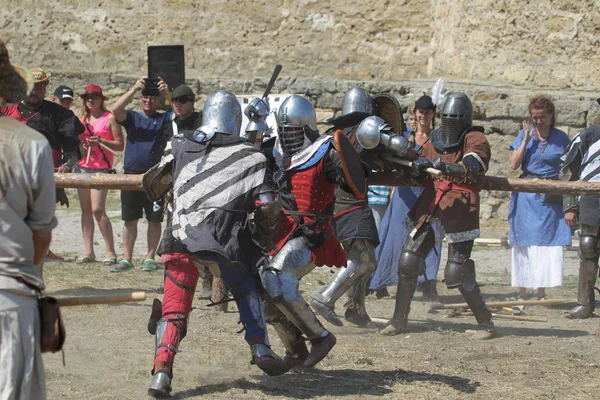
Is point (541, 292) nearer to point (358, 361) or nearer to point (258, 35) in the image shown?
point (358, 361)

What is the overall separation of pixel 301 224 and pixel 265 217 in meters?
0.50

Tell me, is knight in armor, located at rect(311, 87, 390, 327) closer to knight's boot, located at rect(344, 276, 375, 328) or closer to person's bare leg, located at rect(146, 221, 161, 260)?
knight's boot, located at rect(344, 276, 375, 328)

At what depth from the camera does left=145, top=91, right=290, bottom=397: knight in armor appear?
5.32 m

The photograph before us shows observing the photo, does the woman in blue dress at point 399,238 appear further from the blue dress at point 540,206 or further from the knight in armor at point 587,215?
the knight in armor at point 587,215

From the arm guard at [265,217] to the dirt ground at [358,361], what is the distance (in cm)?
82

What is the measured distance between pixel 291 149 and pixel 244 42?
11.3 m

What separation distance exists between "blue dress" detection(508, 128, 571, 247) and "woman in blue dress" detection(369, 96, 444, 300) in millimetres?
708

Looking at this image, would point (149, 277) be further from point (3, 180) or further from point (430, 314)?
point (3, 180)

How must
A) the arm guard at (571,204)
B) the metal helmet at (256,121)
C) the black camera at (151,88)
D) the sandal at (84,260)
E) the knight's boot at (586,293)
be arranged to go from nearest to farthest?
the metal helmet at (256,121) < the knight's boot at (586,293) < the arm guard at (571,204) < the black camera at (151,88) < the sandal at (84,260)

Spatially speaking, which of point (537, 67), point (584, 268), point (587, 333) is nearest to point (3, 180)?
point (587, 333)

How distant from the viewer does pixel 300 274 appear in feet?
19.1

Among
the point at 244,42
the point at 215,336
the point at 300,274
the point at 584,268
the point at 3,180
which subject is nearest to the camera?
the point at 3,180

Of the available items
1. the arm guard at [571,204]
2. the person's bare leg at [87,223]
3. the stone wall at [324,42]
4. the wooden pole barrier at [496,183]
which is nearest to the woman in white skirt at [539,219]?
the arm guard at [571,204]

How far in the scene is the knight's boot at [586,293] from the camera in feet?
26.4
